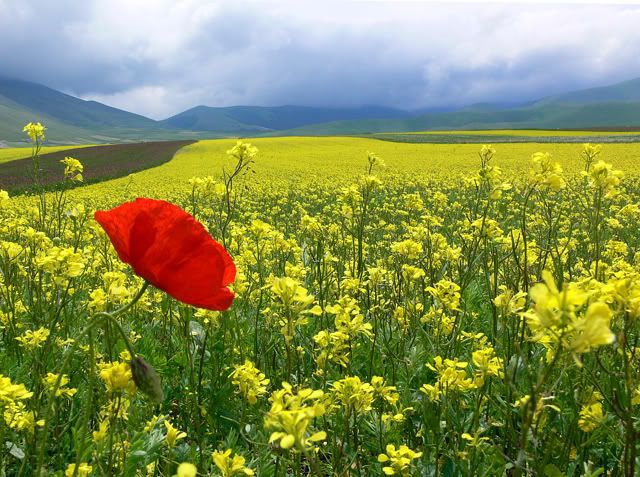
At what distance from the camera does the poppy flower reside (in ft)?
3.37

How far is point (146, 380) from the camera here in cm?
100

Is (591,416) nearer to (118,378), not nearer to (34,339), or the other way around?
(118,378)

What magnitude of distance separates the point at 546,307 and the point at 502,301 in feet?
4.40

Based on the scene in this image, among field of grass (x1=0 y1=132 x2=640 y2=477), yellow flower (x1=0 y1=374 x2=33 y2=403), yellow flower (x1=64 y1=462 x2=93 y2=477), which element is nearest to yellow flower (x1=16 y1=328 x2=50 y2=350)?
field of grass (x1=0 y1=132 x2=640 y2=477)

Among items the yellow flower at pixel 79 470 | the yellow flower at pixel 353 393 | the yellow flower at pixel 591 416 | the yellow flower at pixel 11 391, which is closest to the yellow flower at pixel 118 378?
the yellow flower at pixel 79 470

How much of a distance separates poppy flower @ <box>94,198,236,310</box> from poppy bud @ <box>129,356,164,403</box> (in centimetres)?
16

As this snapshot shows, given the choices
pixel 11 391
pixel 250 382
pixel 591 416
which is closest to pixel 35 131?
pixel 11 391

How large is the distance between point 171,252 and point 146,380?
0.26m

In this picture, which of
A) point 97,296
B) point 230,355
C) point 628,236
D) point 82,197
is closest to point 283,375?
point 230,355

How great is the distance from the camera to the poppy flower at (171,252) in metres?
1.03

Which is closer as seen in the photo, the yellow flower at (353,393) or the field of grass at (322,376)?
the field of grass at (322,376)

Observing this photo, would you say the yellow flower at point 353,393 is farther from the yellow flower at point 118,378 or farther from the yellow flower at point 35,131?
the yellow flower at point 35,131

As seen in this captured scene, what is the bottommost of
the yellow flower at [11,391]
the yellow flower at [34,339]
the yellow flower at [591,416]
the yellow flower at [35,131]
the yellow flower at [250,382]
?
the yellow flower at [591,416]

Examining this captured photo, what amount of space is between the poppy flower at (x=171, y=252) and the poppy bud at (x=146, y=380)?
0.52 ft
